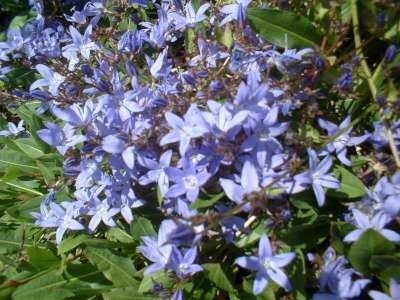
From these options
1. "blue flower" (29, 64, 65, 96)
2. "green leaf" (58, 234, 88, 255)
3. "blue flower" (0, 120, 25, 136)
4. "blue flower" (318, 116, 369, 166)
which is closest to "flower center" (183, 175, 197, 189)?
"blue flower" (318, 116, 369, 166)

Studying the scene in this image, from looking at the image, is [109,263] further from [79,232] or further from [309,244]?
[309,244]

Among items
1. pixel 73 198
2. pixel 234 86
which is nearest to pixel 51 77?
pixel 73 198

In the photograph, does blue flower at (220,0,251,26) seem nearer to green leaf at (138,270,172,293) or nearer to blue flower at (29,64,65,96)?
blue flower at (29,64,65,96)

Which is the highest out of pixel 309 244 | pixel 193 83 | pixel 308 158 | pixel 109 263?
pixel 193 83

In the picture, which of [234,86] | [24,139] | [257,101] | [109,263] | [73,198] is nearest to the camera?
[257,101]

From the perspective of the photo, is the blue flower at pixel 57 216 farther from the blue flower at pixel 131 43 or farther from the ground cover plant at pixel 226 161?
the blue flower at pixel 131 43

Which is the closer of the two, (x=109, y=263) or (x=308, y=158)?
(x=308, y=158)

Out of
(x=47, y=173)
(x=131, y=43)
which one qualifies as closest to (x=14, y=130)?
(x=47, y=173)
